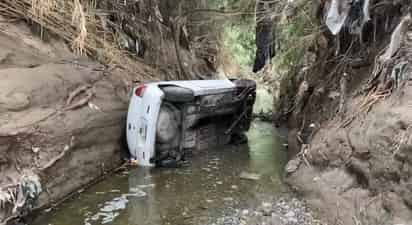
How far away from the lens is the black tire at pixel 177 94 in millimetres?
5246

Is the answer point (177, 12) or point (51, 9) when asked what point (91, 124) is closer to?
point (51, 9)

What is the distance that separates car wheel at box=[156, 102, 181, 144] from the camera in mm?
5191

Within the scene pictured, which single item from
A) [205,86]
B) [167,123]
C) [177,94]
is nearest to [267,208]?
[167,123]

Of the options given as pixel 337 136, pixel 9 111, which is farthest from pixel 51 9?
pixel 337 136

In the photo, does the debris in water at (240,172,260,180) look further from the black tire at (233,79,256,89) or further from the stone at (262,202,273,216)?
the black tire at (233,79,256,89)

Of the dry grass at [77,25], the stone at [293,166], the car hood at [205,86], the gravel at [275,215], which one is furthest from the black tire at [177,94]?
the gravel at [275,215]

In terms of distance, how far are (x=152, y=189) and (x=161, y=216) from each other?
771 millimetres

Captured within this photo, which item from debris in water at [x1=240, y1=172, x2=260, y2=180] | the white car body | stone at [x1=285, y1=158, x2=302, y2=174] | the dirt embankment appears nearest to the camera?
the dirt embankment

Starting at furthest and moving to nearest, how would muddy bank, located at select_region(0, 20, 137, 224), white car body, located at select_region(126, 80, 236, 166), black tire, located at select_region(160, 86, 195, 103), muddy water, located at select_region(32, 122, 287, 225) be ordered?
black tire, located at select_region(160, 86, 195, 103) → white car body, located at select_region(126, 80, 236, 166) → muddy water, located at select_region(32, 122, 287, 225) → muddy bank, located at select_region(0, 20, 137, 224)

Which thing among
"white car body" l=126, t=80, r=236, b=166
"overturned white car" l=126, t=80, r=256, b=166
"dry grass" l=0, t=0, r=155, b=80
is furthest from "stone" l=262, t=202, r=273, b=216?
"dry grass" l=0, t=0, r=155, b=80

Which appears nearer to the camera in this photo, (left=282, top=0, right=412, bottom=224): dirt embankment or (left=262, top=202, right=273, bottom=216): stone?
(left=282, top=0, right=412, bottom=224): dirt embankment

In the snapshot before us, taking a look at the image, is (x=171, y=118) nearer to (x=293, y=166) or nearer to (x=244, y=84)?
(x=293, y=166)

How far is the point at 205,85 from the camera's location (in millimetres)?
6023

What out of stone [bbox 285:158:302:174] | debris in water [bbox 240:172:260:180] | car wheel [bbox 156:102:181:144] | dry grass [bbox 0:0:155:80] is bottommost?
debris in water [bbox 240:172:260:180]
